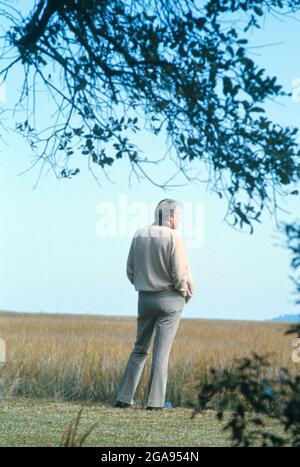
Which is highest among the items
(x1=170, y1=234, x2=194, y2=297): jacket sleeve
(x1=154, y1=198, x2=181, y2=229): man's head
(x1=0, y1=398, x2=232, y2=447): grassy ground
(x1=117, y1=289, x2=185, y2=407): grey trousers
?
(x1=154, y1=198, x2=181, y2=229): man's head

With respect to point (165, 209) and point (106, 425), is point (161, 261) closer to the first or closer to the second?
point (165, 209)

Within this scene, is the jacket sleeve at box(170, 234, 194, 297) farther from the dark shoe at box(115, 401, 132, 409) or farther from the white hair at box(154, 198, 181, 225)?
the dark shoe at box(115, 401, 132, 409)

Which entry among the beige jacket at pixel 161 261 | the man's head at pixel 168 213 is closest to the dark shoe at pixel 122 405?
the beige jacket at pixel 161 261

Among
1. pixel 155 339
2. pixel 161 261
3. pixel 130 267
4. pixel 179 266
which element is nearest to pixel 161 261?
pixel 161 261

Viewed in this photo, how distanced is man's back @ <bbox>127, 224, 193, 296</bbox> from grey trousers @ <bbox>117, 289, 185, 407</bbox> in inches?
4.3

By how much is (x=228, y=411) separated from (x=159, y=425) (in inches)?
47.2

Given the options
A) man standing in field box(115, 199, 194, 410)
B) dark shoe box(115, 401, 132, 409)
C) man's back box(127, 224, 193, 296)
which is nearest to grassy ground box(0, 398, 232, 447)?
dark shoe box(115, 401, 132, 409)

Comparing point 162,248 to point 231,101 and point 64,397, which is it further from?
point 231,101

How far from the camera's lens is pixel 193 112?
6398 mm

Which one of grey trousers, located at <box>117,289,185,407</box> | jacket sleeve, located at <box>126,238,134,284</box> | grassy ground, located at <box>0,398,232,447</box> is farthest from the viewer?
jacket sleeve, located at <box>126,238,134,284</box>

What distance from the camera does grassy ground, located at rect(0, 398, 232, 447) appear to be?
21.6ft

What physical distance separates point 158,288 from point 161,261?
243mm
